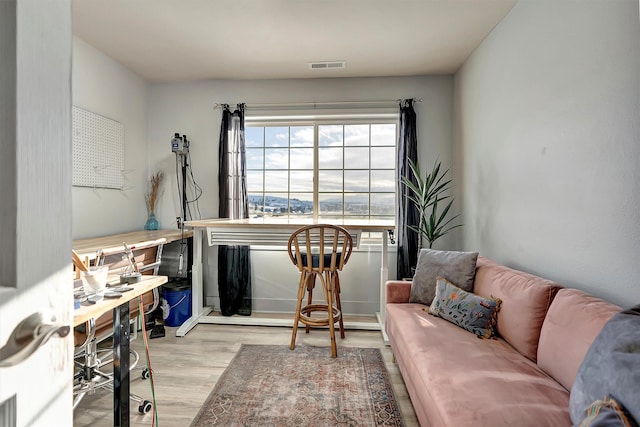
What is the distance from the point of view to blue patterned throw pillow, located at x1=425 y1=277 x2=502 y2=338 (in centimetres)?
185

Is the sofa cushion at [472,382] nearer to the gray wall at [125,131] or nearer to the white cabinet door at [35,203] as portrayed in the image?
the white cabinet door at [35,203]

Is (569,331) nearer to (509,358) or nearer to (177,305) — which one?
(509,358)

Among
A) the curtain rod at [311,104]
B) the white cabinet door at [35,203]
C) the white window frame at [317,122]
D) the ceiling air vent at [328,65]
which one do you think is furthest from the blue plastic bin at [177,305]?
the white cabinet door at [35,203]

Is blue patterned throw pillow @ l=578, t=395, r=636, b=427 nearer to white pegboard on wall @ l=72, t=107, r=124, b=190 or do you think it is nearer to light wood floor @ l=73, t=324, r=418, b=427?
light wood floor @ l=73, t=324, r=418, b=427

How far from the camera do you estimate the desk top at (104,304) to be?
114 cm

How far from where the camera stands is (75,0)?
2.23m

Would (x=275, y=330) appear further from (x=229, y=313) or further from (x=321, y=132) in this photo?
(x=321, y=132)

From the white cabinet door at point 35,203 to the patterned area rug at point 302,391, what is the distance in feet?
4.83

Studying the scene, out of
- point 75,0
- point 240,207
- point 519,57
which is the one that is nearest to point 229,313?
point 240,207

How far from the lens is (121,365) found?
4.69 feet

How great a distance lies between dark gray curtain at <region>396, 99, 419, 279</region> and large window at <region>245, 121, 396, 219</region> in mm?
220

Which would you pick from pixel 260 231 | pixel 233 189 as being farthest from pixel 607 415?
pixel 233 189

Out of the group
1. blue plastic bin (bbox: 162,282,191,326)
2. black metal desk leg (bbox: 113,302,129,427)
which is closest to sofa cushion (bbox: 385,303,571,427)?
black metal desk leg (bbox: 113,302,129,427)

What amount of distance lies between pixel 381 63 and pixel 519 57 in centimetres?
129
